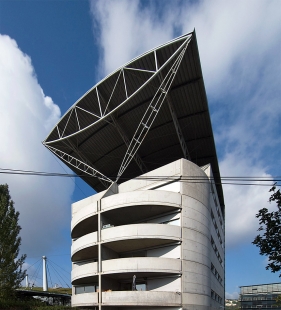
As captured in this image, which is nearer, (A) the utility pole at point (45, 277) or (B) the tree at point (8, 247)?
(B) the tree at point (8, 247)

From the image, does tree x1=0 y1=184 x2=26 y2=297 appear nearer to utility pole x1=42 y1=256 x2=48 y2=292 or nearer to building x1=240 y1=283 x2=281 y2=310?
utility pole x1=42 y1=256 x2=48 y2=292

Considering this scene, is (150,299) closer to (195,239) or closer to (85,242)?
(195,239)

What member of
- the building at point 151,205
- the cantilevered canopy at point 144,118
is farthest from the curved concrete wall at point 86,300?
the cantilevered canopy at point 144,118

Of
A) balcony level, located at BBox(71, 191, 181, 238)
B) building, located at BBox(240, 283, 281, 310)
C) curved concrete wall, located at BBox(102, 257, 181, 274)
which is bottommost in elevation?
building, located at BBox(240, 283, 281, 310)

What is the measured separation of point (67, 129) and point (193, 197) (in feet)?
59.6

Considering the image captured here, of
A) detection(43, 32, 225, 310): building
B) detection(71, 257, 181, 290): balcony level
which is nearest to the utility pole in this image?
detection(43, 32, 225, 310): building

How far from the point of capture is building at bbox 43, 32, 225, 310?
26.4 metres

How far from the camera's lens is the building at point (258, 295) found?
6712 centimetres

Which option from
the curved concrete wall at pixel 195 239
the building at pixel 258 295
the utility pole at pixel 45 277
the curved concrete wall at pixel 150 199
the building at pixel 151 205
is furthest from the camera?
the utility pole at pixel 45 277

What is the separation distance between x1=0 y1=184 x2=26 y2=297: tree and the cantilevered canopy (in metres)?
9.21

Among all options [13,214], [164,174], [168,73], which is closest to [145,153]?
[164,174]

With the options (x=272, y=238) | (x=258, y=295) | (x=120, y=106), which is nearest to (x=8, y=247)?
(x=120, y=106)

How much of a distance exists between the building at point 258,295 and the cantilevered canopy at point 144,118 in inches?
1550

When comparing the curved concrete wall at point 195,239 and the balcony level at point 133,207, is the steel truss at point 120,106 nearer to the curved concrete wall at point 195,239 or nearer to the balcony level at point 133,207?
the balcony level at point 133,207
